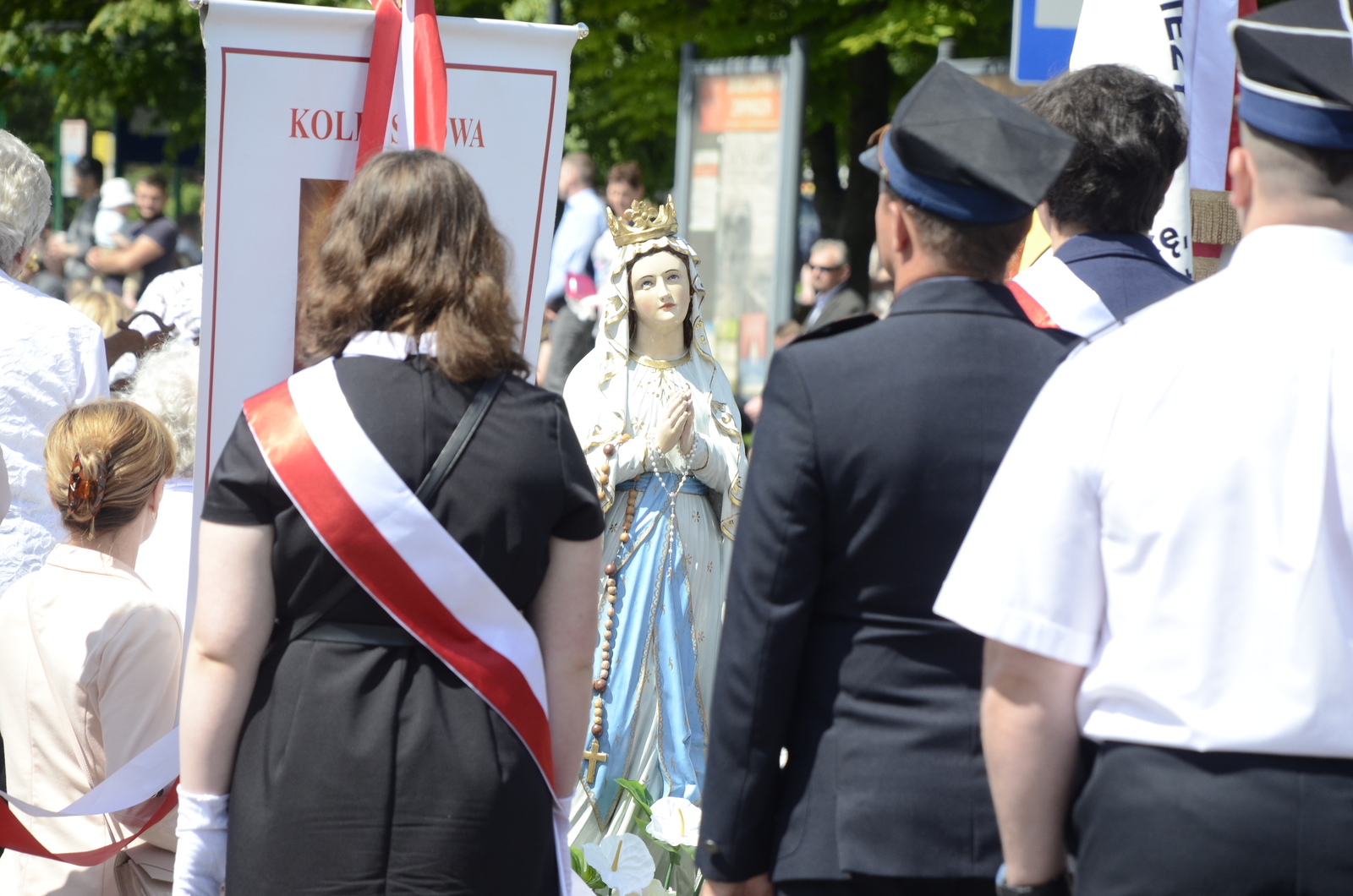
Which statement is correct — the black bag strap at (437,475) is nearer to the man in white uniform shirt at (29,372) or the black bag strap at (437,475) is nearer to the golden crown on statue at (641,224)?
the man in white uniform shirt at (29,372)

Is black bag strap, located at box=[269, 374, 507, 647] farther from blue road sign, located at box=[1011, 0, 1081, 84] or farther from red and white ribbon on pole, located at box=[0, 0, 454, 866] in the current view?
blue road sign, located at box=[1011, 0, 1081, 84]

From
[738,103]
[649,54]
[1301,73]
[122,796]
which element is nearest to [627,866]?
[122,796]

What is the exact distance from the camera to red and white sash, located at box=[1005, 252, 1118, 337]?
274 cm

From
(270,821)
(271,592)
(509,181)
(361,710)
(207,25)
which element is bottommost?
(270,821)

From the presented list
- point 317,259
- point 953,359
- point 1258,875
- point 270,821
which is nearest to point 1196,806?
point 1258,875

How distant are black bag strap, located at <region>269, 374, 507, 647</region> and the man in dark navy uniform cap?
0.44 m

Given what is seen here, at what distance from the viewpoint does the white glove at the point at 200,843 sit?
234cm

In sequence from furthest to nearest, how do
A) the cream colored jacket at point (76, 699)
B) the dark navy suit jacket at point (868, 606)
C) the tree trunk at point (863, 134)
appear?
the tree trunk at point (863, 134) → the cream colored jacket at point (76, 699) → the dark navy suit jacket at point (868, 606)

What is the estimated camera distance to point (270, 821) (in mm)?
2264

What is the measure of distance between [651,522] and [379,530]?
247 centimetres

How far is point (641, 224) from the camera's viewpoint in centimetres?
488

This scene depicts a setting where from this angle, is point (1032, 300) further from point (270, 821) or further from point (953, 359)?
point (270, 821)

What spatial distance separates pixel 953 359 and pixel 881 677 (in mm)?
454

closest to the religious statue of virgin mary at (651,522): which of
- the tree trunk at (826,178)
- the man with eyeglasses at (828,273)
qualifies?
the man with eyeglasses at (828,273)
